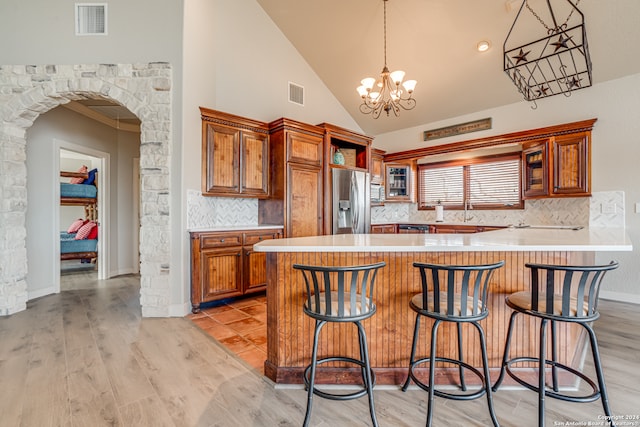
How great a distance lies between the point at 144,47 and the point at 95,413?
3.59 metres

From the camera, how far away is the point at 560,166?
167 inches

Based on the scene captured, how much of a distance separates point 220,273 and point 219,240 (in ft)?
1.35

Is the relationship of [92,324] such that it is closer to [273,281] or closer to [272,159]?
[273,281]

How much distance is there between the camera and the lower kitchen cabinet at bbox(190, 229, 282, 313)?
3.51m

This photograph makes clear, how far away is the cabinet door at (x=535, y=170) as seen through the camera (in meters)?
4.36

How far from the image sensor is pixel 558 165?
4.25 m

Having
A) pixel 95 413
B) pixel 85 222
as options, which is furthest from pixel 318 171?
pixel 85 222

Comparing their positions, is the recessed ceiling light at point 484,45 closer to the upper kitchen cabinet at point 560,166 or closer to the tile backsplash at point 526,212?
the upper kitchen cabinet at point 560,166

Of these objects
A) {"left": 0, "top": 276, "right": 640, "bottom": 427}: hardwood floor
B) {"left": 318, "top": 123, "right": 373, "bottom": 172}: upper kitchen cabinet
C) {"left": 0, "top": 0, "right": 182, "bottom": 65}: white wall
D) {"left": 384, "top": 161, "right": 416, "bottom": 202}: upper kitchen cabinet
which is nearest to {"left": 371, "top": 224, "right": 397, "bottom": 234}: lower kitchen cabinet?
{"left": 384, "top": 161, "right": 416, "bottom": 202}: upper kitchen cabinet

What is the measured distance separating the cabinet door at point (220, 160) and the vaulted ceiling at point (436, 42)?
7.25 feet

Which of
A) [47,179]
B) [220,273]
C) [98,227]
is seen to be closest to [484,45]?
[220,273]

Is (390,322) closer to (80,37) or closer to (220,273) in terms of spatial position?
(220,273)

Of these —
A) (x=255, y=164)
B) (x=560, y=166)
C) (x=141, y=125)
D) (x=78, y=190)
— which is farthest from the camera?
(x=78, y=190)

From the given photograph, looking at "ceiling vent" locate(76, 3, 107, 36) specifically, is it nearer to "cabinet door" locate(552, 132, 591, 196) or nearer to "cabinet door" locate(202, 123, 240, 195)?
"cabinet door" locate(202, 123, 240, 195)
